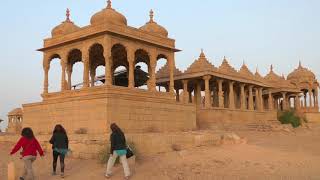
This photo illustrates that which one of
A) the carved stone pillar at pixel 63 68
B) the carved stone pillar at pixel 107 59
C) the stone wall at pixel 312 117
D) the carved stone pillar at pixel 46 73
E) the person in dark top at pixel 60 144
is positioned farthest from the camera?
the stone wall at pixel 312 117

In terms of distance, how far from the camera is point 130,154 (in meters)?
12.1

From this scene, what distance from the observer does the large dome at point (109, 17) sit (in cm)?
2220

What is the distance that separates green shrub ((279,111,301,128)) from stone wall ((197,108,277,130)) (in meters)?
4.41

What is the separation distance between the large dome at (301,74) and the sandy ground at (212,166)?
3122 centimetres

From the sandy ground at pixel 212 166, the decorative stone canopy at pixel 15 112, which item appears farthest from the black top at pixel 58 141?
the decorative stone canopy at pixel 15 112

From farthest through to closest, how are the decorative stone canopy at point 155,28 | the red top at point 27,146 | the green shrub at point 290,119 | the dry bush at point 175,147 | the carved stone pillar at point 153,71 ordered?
the green shrub at point 290,119
the decorative stone canopy at point 155,28
the carved stone pillar at point 153,71
the dry bush at point 175,147
the red top at point 27,146

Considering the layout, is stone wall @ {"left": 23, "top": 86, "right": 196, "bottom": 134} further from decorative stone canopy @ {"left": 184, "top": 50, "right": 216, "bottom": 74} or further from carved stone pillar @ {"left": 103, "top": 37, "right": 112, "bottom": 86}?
decorative stone canopy @ {"left": 184, "top": 50, "right": 216, "bottom": 74}

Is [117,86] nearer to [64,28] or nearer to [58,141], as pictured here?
[64,28]

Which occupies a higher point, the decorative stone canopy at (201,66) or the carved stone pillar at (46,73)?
the decorative stone canopy at (201,66)

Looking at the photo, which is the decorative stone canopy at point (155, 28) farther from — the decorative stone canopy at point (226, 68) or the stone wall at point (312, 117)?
the stone wall at point (312, 117)

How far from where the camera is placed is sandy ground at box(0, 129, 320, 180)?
12.3 m

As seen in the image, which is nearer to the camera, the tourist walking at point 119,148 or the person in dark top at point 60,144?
the tourist walking at point 119,148

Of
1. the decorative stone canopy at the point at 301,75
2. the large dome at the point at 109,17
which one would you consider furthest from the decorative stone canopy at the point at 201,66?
the decorative stone canopy at the point at 301,75

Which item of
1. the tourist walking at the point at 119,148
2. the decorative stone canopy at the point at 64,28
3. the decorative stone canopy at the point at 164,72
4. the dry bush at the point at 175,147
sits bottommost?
the dry bush at the point at 175,147
